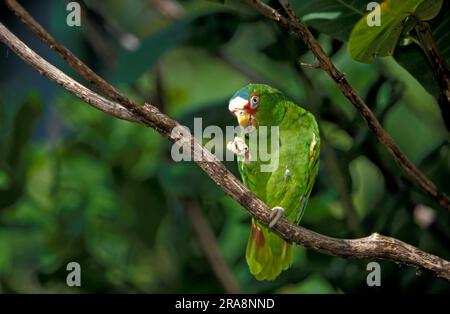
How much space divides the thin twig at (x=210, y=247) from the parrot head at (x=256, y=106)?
658mm

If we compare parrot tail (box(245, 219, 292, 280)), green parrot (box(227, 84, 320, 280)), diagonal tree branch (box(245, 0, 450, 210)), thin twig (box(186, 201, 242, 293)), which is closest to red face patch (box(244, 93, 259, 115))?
green parrot (box(227, 84, 320, 280))

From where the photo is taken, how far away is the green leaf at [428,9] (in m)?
0.94

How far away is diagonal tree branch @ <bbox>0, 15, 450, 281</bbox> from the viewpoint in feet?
3.03

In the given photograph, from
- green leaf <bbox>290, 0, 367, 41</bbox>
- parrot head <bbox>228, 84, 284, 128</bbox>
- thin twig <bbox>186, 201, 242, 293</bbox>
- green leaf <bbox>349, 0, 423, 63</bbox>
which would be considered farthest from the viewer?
thin twig <bbox>186, 201, 242, 293</bbox>

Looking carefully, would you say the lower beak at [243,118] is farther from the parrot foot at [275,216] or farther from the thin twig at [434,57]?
the thin twig at [434,57]

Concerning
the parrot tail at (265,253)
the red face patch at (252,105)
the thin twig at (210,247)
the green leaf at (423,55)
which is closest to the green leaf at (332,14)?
the green leaf at (423,55)

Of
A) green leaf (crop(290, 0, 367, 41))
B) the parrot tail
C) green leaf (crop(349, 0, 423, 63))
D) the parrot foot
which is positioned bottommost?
the parrot foot

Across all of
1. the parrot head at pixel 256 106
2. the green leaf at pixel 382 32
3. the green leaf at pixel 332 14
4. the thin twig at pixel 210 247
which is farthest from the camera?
the thin twig at pixel 210 247

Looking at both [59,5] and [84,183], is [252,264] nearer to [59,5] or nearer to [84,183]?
[84,183]

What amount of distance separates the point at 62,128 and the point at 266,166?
1.47 meters

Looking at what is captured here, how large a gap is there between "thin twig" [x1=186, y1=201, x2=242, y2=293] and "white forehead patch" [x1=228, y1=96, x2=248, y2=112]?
70 cm

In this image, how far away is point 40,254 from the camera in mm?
1921

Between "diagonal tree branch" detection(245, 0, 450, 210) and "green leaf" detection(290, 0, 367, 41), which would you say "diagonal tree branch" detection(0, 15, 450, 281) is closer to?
"diagonal tree branch" detection(245, 0, 450, 210)
